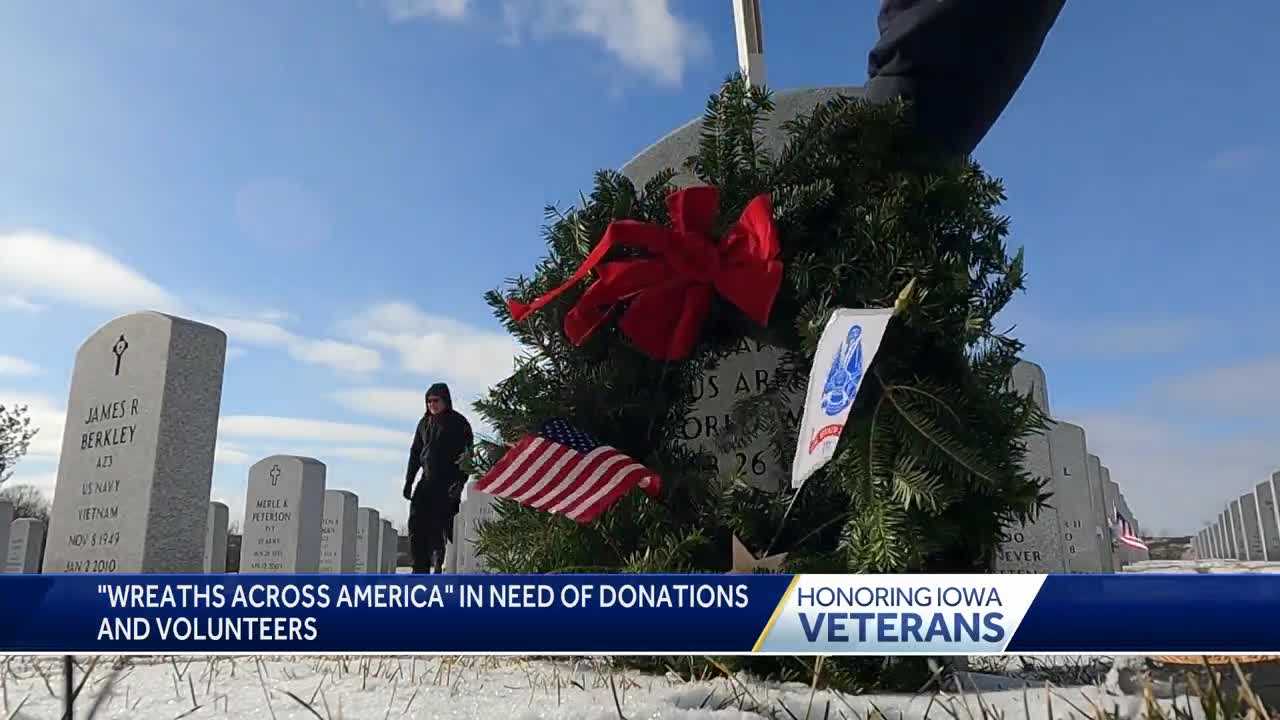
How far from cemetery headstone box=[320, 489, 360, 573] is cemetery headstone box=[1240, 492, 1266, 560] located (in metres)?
18.8

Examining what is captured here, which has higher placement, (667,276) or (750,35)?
(750,35)

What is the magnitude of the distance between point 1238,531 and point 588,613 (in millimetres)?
27414

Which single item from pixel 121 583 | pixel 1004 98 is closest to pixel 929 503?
pixel 1004 98

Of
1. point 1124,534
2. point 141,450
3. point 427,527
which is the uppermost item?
point 1124,534

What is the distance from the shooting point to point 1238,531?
2372 centimetres

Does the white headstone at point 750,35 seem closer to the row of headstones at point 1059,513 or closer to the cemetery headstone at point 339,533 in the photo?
the row of headstones at point 1059,513

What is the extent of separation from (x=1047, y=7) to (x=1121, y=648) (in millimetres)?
2106

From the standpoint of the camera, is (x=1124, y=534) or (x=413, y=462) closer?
(x=413, y=462)

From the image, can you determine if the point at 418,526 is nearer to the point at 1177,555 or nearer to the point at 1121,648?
the point at 1121,648

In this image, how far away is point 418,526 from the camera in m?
7.68

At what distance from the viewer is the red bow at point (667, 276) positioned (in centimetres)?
296

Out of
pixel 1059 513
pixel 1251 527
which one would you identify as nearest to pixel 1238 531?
pixel 1251 527

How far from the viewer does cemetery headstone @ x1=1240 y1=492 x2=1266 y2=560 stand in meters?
20.4

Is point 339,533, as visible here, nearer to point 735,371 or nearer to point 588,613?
point 735,371
